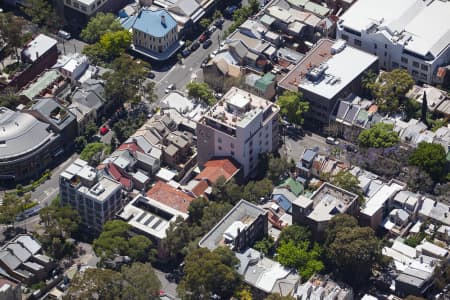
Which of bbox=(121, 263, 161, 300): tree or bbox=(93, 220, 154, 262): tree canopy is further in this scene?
bbox=(93, 220, 154, 262): tree canopy

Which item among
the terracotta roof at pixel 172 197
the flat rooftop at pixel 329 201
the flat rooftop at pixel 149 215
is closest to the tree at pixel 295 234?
the flat rooftop at pixel 329 201

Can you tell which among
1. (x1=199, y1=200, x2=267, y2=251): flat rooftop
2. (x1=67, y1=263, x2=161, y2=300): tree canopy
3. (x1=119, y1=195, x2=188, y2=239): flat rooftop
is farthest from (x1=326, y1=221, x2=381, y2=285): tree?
(x1=67, y1=263, x2=161, y2=300): tree canopy

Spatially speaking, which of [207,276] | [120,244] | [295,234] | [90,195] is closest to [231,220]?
[295,234]

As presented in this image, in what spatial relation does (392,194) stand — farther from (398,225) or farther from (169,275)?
(169,275)

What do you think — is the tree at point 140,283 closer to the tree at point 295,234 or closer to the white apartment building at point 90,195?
the white apartment building at point 90,195

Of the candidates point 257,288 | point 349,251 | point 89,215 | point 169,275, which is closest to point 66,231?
point 89,215

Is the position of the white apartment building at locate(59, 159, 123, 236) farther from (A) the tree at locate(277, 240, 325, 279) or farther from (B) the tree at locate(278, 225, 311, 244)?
(A) the tree at locate(277, 240, 325, 279)
